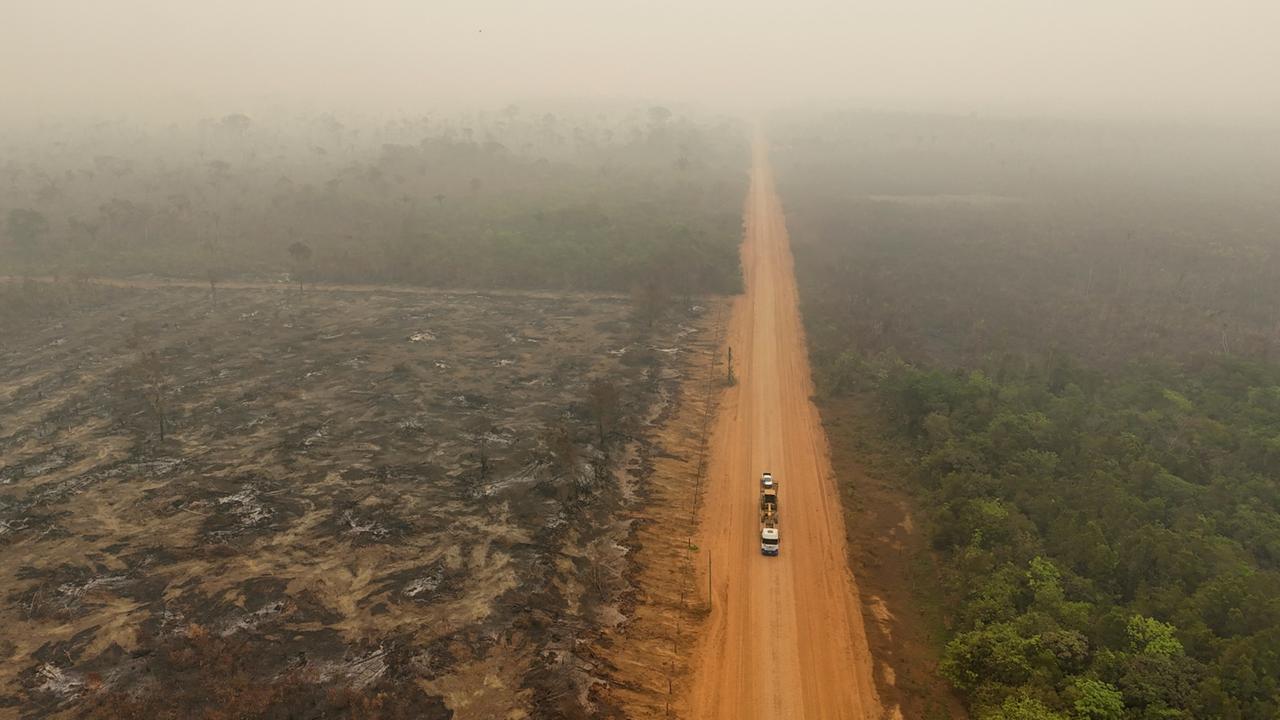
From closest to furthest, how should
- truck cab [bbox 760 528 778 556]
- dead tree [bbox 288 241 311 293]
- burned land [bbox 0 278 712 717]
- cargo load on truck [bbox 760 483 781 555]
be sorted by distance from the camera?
1. burned land [bbox 0 278 712 717]
2. truck cab [bbox 760 528 778 556]
3. cargo load on truck [bbox 760 483 781 555]
4. dead tree [bbox 288 241 311 293]

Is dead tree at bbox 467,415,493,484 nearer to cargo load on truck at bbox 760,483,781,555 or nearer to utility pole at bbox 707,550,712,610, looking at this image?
utility pole at bbox 707,550,712,610

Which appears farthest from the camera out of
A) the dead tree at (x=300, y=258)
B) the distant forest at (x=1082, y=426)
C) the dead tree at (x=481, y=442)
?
the dead tree at (x=300, y=258)

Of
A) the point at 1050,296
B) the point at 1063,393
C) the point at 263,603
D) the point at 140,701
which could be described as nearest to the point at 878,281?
the point at 1050,296

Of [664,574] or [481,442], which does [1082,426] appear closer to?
[664,574]

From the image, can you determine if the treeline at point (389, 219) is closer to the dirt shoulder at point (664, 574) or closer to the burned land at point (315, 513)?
the burned land at point (315, 513)

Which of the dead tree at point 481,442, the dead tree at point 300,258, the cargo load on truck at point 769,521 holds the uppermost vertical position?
the dead tree at point 300,258

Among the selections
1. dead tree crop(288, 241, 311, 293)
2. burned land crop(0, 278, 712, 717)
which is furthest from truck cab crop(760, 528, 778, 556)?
dead tree crop(288, 241, 311, 293)

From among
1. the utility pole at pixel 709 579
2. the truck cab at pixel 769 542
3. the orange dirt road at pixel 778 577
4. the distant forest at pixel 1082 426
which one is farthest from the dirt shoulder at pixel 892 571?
the utility pole at pixel 709 579
